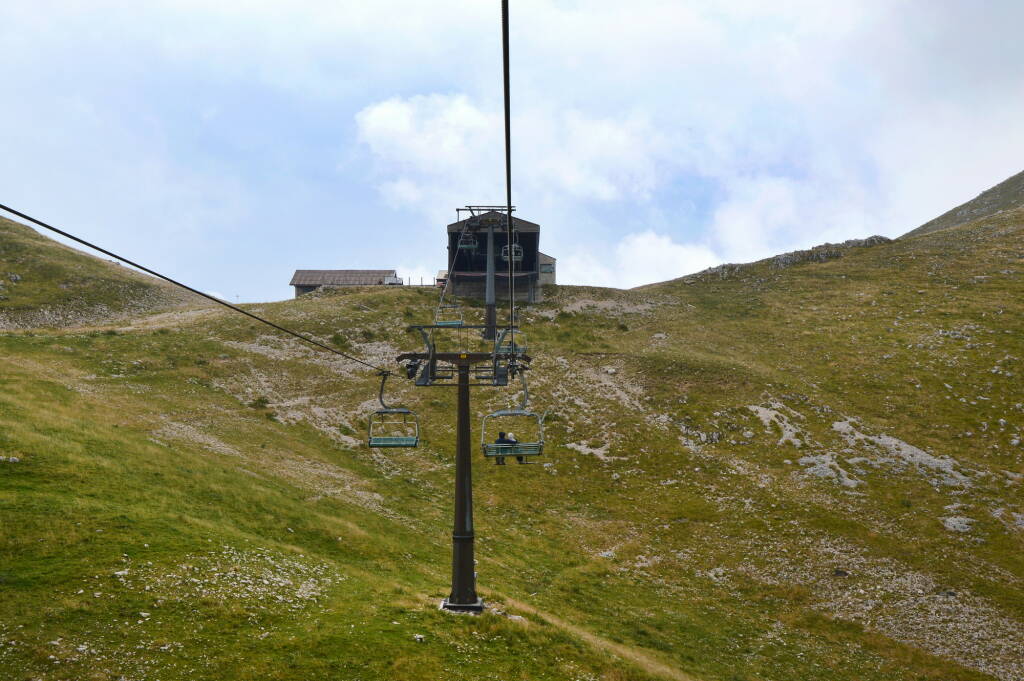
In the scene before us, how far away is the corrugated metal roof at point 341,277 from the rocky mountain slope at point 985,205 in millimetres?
130977

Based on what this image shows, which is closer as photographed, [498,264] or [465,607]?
[465,607]

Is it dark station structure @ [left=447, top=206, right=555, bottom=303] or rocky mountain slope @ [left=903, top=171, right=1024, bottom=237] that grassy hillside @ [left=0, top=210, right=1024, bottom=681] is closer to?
dark station structure @ [left=447, top=206, right=555, bottom=303]

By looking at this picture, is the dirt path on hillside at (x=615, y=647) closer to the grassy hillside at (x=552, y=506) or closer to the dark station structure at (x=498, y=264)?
the grassy hillside at (x=552, y=506)

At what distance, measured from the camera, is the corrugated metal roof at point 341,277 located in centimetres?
12150

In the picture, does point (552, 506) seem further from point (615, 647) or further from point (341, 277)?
point (341, 277)

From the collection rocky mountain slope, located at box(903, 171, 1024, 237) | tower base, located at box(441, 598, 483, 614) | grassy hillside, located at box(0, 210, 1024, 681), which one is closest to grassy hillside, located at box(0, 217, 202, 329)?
grassy hillside, located at box(0, 210, 1024, 681)

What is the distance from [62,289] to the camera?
83438mm

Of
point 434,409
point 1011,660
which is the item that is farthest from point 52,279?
point 1011,660

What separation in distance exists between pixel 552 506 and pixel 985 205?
174m

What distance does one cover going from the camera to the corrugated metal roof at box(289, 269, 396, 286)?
122 metres

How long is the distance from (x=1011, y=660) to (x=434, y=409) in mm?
41327

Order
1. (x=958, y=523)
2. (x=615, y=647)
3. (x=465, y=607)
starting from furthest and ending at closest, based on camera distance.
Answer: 1. (x=958, y=523)
2. (x=615, y=647)
3. (x=465, y=607)

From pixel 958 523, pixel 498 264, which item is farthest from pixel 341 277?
pixel 958 523

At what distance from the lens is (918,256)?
95375mm
